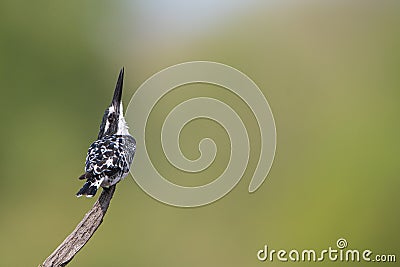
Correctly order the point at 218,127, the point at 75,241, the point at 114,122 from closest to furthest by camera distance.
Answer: the point at 75,241
the point at 114,122
the point at 218,127

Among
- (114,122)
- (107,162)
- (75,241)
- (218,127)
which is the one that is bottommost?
(75,241)

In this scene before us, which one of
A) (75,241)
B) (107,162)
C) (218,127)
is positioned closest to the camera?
(75,241)

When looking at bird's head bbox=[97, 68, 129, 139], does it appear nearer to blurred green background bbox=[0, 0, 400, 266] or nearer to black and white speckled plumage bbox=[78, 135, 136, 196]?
black and white speckled plumage bbox=[78, 135, 136, 196]

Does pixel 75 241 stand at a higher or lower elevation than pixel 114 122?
lower

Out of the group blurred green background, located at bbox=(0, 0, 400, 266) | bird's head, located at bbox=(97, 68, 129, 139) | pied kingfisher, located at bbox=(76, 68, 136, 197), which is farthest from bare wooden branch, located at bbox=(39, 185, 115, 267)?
blurred green background, located at bbox=(0, 0, 400, 266)

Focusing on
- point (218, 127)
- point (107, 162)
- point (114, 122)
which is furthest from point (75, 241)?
point (218, 127)

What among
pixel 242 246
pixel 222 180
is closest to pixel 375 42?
pixel 242 246

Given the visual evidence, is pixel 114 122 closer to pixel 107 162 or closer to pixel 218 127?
pixel 107 162

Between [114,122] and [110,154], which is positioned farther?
[114,122]
